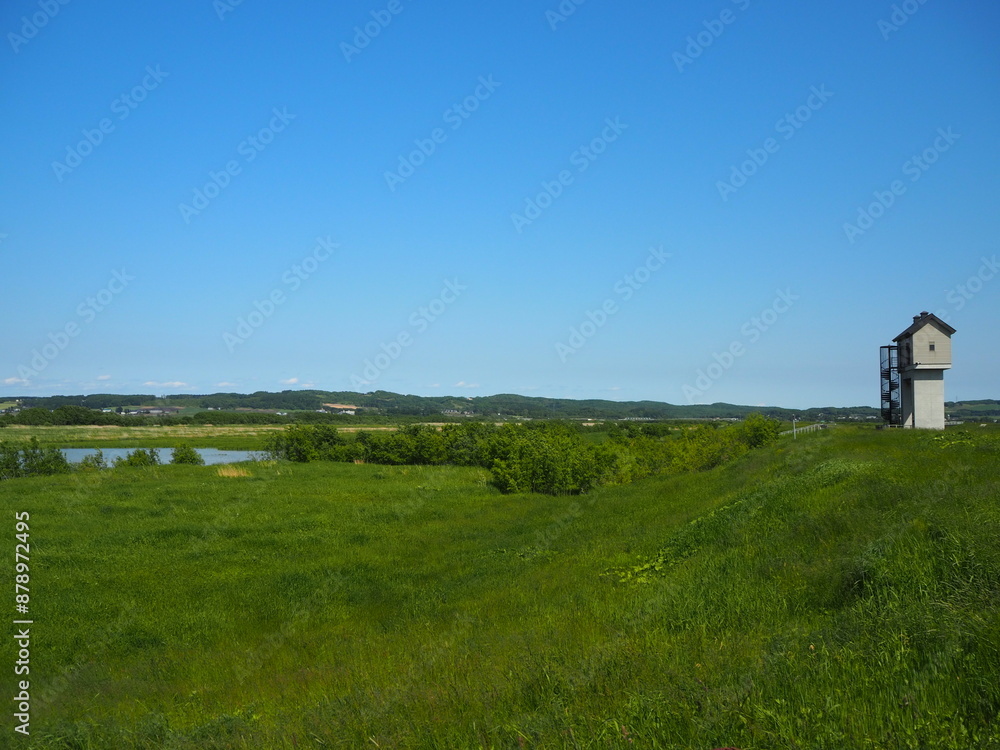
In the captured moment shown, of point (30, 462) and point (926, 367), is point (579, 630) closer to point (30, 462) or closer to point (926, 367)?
point (926, 367)

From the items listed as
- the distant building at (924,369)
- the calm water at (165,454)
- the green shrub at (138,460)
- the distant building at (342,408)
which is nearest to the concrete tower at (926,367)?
the distant building at (924,369)

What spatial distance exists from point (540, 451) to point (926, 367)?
22443 millimetres

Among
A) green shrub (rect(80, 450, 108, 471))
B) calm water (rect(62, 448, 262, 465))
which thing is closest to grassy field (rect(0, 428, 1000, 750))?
green shrub (rect(80, 450, 108, 471))

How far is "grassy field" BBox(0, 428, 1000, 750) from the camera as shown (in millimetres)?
4391

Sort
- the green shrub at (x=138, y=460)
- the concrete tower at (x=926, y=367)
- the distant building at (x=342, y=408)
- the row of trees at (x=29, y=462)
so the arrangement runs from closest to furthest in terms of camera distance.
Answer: the concrete tower at (x=926, y=367), the row of trees at (x=29, y=462), the green shrub at (x=138, y=460), the distant building at (x=342, y=408)

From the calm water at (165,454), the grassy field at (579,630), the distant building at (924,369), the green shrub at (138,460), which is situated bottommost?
the calm water at (165,454)

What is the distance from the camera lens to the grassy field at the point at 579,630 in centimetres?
439

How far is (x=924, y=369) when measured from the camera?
107 ft

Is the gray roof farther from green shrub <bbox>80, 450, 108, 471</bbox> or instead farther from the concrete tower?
green shrub <bbox>80, 450, 108, 471</bbox>

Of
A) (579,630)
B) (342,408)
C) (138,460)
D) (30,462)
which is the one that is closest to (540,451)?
(138,460)

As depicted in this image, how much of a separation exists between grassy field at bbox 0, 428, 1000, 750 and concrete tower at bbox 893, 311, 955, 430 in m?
11.8

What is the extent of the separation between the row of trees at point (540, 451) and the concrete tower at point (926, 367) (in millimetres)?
15621

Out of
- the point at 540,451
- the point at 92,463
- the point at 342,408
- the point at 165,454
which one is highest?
the point at 342,408

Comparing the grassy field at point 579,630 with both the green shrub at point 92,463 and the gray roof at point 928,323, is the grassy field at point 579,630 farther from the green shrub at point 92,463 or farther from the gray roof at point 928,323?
the green shrub at point 92,463
